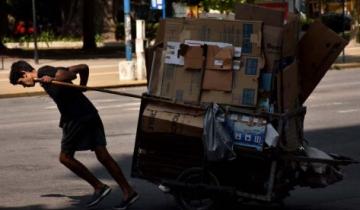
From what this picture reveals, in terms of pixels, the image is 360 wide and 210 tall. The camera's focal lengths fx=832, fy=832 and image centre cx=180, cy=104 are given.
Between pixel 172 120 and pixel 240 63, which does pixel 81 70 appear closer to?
pixel 172 120

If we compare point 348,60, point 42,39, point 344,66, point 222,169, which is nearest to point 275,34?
point 222,169

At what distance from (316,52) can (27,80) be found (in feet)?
8.66

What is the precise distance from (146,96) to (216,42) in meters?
0.81

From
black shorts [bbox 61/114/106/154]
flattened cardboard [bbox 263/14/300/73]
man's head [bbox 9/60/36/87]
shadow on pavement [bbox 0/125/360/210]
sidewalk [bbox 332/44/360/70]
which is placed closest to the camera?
flattened cardboard [bbox 263/14/300/73]

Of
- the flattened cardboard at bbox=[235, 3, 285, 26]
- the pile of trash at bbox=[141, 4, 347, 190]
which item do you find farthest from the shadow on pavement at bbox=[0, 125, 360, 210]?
the flattened cardboard at bbox=[235, 3, 285, 26]

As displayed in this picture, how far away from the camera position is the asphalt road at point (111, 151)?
828 cm

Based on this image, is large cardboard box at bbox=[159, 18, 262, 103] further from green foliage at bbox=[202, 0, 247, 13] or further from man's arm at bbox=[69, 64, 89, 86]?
green foliage at bbox=[202, 0, 247, 13]

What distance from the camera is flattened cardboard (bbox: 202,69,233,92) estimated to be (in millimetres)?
7316

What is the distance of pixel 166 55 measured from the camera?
7.56 metres

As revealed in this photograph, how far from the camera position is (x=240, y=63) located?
731 centimetres

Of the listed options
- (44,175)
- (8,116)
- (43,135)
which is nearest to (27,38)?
(8,116)

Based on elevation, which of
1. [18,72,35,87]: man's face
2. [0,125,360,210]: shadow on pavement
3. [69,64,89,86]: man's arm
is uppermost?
[69,64,89,86]: man's arm

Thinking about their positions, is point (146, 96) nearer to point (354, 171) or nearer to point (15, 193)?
point (15, 193)

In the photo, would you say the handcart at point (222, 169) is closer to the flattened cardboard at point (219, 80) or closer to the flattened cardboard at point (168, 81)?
the flattened cardboard at point (168, 81)
